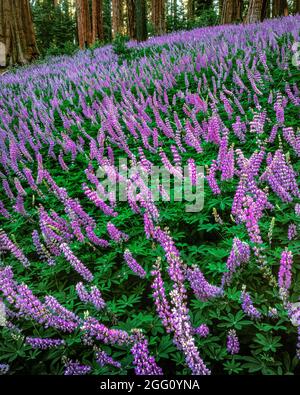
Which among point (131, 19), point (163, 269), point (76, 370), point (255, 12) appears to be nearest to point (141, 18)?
point (131, 19)

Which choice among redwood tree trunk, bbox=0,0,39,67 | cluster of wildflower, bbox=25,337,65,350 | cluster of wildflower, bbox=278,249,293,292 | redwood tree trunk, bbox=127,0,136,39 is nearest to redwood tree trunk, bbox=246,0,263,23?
redwood tree trunk, bbox=127,0,136,39

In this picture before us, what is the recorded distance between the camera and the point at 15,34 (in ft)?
41.7

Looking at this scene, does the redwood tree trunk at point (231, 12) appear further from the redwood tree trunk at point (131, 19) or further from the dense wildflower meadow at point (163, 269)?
the dense wildflower meadow at point (163, 269)

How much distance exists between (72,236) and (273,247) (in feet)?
5.16

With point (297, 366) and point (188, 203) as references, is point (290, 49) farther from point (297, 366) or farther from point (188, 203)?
point (297, 366)

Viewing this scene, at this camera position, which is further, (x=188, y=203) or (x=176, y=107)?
(x=176, y=107)

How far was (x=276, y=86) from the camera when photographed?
546 cm

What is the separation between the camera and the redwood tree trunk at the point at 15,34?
12.4 metres

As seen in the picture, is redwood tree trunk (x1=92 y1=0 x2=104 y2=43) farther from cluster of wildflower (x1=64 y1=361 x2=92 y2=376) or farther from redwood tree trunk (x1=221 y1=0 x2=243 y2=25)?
cluster of wildflower (x1=64 y1=361 x2=92 y2=376)

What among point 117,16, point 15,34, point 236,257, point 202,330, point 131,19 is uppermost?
point 117,16

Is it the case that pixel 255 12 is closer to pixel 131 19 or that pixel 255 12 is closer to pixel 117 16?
pixel 131 19

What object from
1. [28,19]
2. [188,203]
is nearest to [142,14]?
[28,19]

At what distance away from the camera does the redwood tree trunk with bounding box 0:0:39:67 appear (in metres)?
12.4

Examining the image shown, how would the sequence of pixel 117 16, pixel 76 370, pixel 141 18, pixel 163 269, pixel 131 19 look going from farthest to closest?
pixel 117 16 → pixel 131 19 → pixel 141 18 → pixel 163 269 → pixel 76 370
